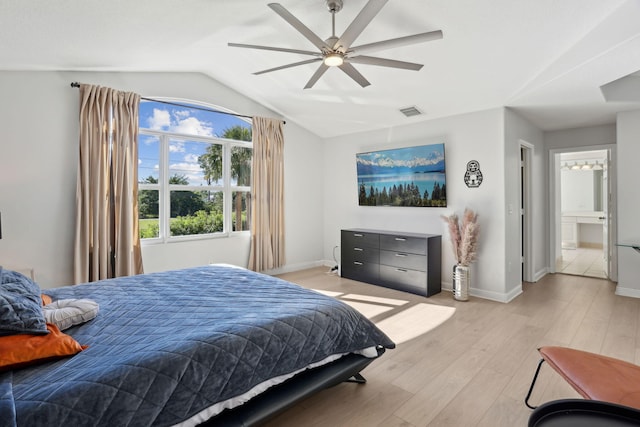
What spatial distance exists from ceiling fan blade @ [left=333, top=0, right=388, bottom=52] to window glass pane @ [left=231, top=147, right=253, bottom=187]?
3.14 meters

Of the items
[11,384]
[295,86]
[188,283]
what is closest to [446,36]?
[295,86]

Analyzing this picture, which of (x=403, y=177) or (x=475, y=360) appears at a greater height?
(x=403, y=177)

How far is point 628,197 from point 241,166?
527cm

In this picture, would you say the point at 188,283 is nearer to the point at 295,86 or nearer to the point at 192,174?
the point at 192,174

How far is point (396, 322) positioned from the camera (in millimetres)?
3369

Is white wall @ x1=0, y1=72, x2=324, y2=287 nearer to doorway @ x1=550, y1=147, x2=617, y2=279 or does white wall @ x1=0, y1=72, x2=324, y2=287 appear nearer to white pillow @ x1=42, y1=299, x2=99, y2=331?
white pillow @ x1=42, y1=299, x2=99, y2=331

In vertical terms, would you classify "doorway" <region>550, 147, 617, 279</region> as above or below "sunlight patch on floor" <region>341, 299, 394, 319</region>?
above

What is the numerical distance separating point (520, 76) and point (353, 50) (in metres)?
2.10

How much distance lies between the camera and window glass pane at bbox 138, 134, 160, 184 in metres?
4.25

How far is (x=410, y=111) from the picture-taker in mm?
4520

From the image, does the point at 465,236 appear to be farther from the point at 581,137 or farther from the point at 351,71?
the point at 581,137

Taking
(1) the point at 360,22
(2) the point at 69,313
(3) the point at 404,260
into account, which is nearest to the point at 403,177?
(3) the point at 404,260

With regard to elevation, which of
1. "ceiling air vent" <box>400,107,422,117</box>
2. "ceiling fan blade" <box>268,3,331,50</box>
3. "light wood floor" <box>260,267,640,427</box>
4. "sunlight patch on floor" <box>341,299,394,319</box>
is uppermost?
"ceiling air vent" <box>400,107,422,117</box>

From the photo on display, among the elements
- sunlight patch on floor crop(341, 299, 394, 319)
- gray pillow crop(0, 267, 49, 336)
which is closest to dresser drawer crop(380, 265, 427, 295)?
sunlight patch on floor crop(341, 299, 394, 319)
